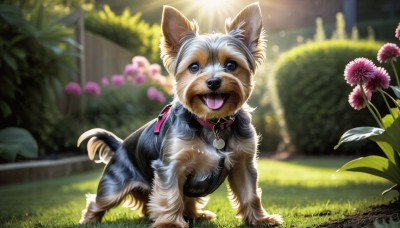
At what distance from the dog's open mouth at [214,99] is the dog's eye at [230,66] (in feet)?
0.62

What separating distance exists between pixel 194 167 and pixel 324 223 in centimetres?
104

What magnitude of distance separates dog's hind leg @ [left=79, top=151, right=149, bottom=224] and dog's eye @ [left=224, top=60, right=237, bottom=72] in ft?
4.18

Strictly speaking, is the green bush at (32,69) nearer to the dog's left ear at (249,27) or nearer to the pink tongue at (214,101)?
the dog's left ear at (249,27)

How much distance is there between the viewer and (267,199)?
6.06 m

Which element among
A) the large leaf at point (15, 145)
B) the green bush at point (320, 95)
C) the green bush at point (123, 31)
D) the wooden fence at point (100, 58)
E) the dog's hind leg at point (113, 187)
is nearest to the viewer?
the dog's hind leg at point (113, 187)

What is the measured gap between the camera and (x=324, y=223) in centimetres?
389

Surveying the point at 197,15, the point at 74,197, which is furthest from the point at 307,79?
the point at 197,15

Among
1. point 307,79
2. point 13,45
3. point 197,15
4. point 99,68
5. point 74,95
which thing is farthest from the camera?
point 197,15

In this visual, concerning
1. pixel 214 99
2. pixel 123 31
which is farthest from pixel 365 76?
pixel 123 31

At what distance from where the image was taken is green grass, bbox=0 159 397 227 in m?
4.55

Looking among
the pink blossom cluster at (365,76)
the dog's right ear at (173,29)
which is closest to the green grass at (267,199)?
the pink blossom cluster at (365,76)

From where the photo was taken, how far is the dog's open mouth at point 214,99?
3.80 meters

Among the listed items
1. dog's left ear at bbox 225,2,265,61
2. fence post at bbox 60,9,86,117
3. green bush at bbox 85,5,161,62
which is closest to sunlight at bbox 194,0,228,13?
green bush at bbox 85,5,161,62

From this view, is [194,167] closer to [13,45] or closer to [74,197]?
[74,197]
